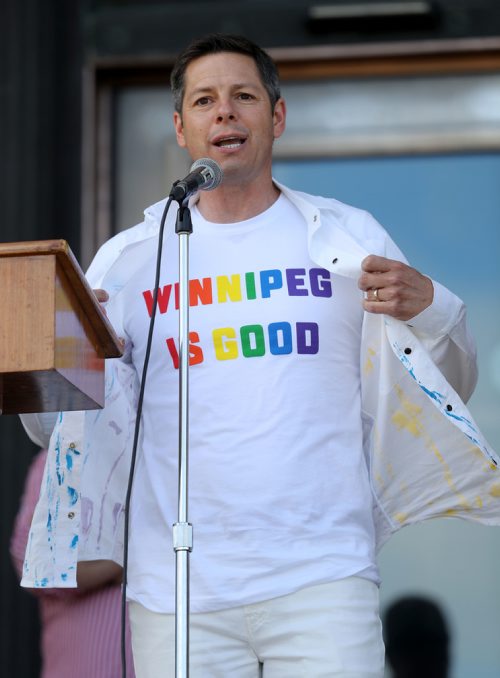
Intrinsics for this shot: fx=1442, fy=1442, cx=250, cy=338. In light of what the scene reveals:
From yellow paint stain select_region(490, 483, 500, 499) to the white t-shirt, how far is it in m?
0.27

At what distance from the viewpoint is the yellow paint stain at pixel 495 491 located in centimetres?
309

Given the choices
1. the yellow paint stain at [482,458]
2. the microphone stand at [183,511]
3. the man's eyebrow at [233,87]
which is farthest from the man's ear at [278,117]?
the yellow paint stain at [482,458]

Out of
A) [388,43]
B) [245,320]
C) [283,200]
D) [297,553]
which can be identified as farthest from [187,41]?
[297,553]

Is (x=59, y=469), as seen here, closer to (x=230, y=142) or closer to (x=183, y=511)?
(x=183, y=511)

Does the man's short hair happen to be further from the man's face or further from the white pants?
the white pants

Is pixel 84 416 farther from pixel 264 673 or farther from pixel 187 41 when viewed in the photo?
pixel 187 41

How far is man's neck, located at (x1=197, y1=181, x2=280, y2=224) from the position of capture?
3.30 metres

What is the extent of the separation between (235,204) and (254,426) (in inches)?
22.5

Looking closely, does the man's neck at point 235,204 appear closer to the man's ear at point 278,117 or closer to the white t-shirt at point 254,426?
the white t-shirt at point 254,426

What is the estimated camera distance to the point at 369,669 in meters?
2.87

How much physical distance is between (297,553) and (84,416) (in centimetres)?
58

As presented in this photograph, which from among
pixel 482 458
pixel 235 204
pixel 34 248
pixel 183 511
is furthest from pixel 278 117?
pixel 183 511

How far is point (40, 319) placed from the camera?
252 cm

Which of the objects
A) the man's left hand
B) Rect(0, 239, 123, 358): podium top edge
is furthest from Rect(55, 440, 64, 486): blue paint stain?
the man's left hand
